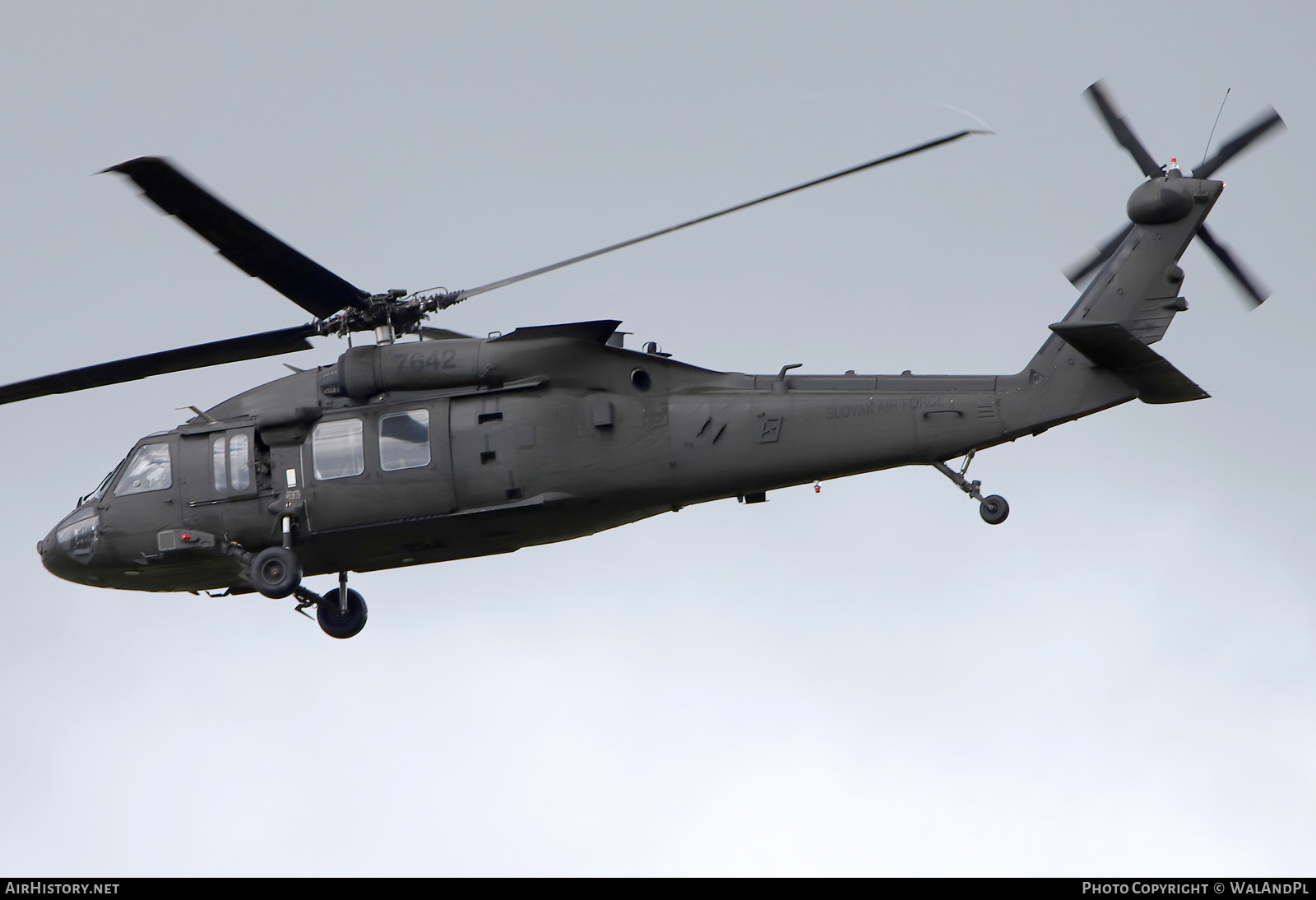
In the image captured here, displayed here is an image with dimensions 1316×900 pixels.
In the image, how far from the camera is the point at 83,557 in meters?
26.0

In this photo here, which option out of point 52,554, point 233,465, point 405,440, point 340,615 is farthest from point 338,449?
point 52,554

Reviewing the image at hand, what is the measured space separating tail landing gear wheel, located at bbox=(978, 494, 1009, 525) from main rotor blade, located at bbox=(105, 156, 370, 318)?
901 cm

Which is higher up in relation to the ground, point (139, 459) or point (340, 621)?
point (139, 459)

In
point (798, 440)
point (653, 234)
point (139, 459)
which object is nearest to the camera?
point (653, 234)

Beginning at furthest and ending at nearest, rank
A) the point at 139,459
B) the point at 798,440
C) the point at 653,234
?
the point at 139,459 → the point at 798,440 → the point at 653,234

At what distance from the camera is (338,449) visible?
24.5m

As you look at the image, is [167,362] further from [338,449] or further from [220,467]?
[338,449]

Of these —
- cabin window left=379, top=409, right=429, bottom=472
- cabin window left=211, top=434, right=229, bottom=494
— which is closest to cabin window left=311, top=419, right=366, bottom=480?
cabin window left=379, top=409, right=429, bottom=472

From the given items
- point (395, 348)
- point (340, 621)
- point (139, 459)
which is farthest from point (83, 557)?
point (395, 348)

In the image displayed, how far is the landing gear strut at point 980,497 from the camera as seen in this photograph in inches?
878

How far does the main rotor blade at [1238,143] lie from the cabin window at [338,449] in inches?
466

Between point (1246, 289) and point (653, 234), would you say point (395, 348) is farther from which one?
point (1246, 289)

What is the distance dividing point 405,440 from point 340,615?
3.48 metres

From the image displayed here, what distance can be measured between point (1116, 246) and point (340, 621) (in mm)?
12371
